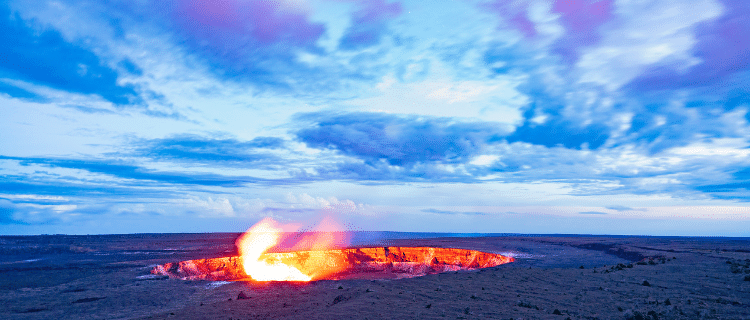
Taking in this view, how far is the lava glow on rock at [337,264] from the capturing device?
3709cm

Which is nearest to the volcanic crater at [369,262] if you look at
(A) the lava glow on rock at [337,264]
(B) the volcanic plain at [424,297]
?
(A) the lava glow on rock at [337,264]

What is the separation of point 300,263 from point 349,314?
104 ft

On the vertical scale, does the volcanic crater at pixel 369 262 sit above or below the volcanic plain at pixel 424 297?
below

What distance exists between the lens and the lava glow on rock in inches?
1460

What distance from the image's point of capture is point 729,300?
49.3 feet

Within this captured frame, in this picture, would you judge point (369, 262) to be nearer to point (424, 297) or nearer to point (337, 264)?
point (337, 264)

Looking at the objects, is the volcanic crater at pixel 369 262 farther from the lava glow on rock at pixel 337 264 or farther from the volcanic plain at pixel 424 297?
the volcanic plain at pixel 424 297

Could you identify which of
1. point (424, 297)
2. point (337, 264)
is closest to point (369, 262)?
point (337, 264)

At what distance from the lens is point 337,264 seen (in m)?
45.4

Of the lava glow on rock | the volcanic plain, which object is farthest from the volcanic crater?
the volcanic plain

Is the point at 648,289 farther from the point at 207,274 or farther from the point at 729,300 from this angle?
the point at 207,274

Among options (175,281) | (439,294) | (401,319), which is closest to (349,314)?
(401,319)

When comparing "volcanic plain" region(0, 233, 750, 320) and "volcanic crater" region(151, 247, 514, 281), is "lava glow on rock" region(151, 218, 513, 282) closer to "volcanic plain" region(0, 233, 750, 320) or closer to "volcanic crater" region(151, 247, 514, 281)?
"volcanic crater" region(151, 247, 514, 281)

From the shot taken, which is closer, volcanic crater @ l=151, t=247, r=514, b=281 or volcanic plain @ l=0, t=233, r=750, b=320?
volcanic plain @ l=0, t=233, r=750, b=320
